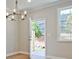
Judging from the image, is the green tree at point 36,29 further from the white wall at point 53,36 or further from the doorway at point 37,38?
the white wall at point 53,36

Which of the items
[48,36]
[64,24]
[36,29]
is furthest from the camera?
[36,29]

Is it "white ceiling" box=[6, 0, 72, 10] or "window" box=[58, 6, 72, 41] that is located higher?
"white ceiling" box=[6, 0, 72, 10]

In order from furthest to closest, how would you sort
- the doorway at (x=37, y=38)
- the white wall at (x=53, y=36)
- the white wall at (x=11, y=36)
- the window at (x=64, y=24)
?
the white wall at (x=11, y=36), the doorway at (x=37, y=38), the window at (x=64, y=24), the white wall at (x=53, y=36)

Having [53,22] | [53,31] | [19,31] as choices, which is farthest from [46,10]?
[19,31]

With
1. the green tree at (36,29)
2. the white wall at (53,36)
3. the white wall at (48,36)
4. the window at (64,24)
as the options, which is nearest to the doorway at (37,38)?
the green tree at (36,29)

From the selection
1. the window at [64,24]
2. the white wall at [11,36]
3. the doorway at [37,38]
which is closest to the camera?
the window at [64,24]

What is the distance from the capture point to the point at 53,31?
438cm

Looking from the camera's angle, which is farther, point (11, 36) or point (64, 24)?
point (11, 36)

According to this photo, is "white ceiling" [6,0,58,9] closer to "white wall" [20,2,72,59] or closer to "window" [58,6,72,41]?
"white wall" [20,2,72,59]

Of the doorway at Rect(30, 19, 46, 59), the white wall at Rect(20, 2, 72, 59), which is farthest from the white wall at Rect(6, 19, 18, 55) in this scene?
the white wall at Rect(20, 2, 72, 59)

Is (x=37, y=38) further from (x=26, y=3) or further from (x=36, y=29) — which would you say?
(x=26, y=3)

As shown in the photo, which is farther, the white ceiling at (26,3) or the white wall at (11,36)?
the white wall at (11,36)

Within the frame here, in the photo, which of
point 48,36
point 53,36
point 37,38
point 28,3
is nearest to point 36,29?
point 37,38
